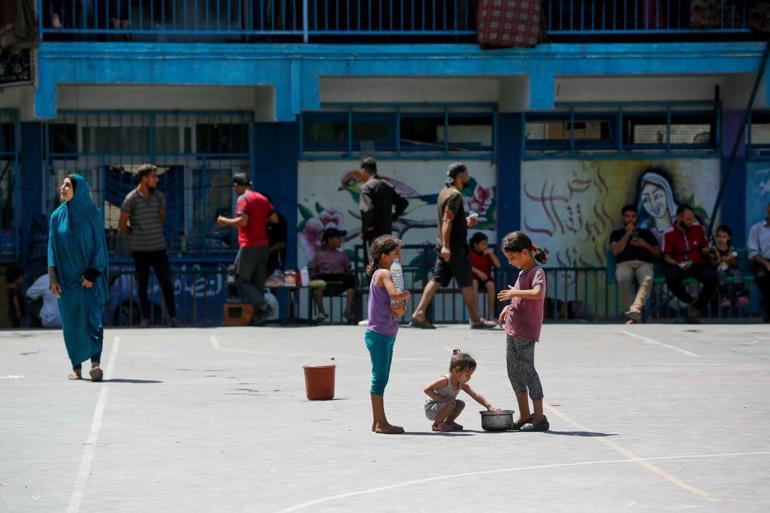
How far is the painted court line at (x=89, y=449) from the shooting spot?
9480 mm

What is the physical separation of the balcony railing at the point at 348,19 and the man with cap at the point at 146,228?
263 centimetres

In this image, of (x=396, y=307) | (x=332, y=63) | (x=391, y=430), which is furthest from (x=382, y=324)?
(x=332, y=63)

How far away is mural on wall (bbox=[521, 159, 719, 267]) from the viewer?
2438cm

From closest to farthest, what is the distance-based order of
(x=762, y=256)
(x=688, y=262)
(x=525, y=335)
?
A: (x=525, y=335) < (x=688, y=262) < (x=762, y=256)

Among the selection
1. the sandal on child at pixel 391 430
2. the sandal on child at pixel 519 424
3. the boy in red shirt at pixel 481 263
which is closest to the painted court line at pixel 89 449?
the sandal on child at pixel 391 430

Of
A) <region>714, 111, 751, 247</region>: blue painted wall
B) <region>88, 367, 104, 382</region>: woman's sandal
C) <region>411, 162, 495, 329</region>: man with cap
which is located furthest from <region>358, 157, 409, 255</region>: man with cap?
<region>714, 111, 751, 247</region>: blue painted wall

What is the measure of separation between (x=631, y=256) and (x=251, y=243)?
16.1 feet

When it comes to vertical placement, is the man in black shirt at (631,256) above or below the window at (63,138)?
below

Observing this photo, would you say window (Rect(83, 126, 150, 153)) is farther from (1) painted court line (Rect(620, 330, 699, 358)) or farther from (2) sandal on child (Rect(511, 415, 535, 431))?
(2) sandal on child (Rect(511, 415, 535, 431))

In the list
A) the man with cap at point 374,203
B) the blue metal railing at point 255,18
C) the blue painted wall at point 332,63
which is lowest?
the man with cap at point 374,203

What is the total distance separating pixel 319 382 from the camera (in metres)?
13.9

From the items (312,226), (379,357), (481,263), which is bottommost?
(379,357)

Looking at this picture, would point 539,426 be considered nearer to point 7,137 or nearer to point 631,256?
point 631,256

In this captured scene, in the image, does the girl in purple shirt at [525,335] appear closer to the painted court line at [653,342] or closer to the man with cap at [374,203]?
the painted court line at [653,342]
